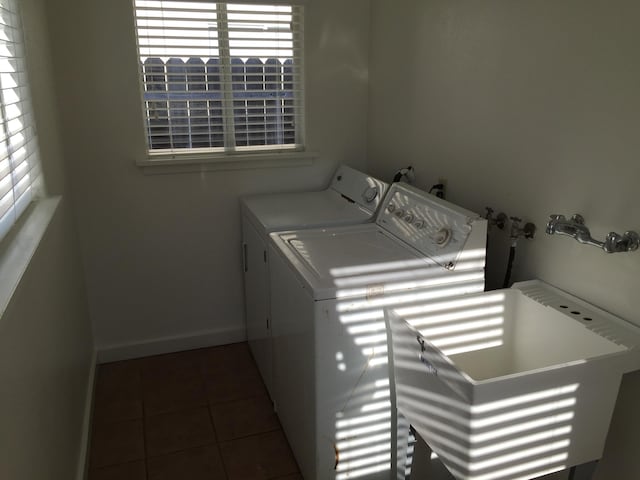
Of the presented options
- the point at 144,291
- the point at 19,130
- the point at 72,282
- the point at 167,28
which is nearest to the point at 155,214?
the point at 144,291

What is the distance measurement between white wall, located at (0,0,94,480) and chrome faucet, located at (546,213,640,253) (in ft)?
4.83

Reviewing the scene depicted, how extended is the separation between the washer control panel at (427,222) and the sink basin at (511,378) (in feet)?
0.80

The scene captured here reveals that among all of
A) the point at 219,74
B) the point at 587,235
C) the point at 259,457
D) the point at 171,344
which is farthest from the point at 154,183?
the point at 587,235

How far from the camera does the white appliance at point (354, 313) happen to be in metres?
1.79

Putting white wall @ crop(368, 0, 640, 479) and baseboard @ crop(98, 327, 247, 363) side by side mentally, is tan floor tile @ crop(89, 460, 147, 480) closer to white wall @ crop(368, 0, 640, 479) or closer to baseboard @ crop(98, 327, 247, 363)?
baseboard @ crop(98, 327, 247, 363)

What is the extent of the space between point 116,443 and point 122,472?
0.20 m

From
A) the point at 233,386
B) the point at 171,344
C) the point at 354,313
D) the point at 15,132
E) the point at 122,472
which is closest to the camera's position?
the point at 15,132

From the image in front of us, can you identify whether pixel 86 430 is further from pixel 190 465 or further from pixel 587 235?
pixel 587 235

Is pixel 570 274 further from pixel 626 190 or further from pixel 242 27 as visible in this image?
pixel 242 27

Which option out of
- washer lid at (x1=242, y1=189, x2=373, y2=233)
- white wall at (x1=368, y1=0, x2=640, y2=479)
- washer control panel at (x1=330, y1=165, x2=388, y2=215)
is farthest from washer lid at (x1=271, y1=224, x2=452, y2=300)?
white wall at (x1=368, y1=0, x2=640, y2=479)

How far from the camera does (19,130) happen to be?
166 cm

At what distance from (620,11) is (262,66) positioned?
1.79 metres

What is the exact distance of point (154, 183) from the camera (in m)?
2.80

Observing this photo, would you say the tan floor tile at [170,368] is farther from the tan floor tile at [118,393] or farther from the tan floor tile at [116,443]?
the tan floor tile at [116,443]
